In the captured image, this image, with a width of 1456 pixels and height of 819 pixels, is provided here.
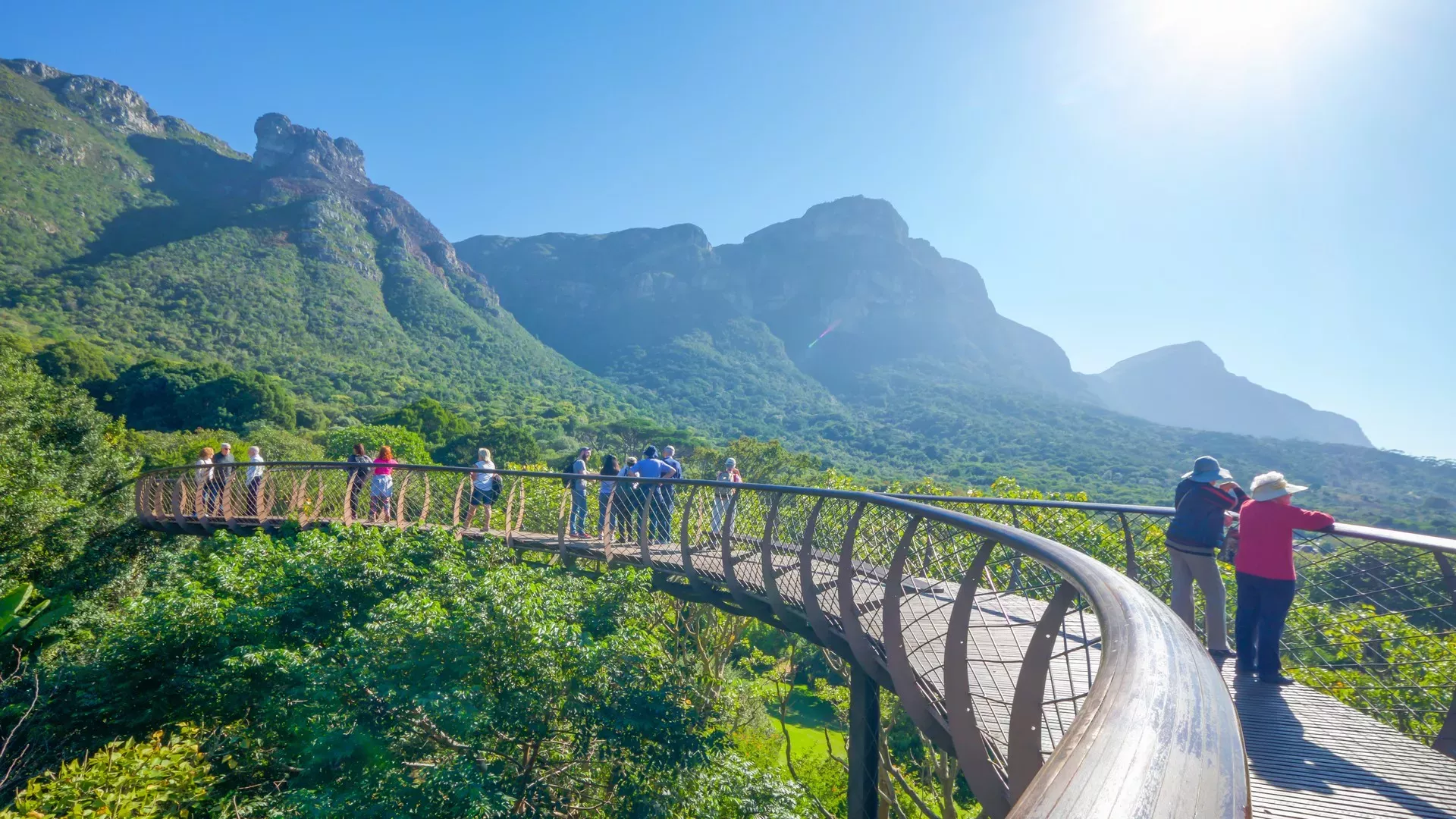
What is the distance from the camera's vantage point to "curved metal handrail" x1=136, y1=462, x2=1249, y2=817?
0.76 m

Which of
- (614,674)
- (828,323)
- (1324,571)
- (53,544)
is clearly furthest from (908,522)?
(828,323)

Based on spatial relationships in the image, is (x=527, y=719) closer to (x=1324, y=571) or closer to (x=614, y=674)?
(x=614, y=674)

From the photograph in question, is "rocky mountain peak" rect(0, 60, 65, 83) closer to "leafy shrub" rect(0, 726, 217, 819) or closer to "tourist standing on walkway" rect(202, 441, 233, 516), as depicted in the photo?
"tourist standing on walkway" rect(202, 441, 233, 516)

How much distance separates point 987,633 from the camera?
340cm

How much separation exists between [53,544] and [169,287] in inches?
2380

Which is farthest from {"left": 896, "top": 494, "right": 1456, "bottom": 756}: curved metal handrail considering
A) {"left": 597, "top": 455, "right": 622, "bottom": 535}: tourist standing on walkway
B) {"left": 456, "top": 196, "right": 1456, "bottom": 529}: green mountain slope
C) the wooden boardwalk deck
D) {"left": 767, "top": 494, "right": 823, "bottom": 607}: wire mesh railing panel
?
{"left": 456, "top": 196, "right": 1456, "bottom": 529}: green mountain slope

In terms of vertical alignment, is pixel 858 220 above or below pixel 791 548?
above

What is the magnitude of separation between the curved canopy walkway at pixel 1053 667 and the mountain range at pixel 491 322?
48641 mm

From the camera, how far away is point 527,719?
5.69 meters

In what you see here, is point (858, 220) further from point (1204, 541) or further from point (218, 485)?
point (1204, 541)

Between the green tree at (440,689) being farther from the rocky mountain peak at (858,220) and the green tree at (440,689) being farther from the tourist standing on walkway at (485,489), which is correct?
the rocky mountain peak at (858,220)

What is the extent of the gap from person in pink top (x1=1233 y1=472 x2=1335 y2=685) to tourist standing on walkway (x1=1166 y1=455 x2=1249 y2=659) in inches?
9.4

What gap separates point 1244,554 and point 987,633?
4.49 ft

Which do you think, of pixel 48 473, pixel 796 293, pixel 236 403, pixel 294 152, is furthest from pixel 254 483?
pixel 796 293
